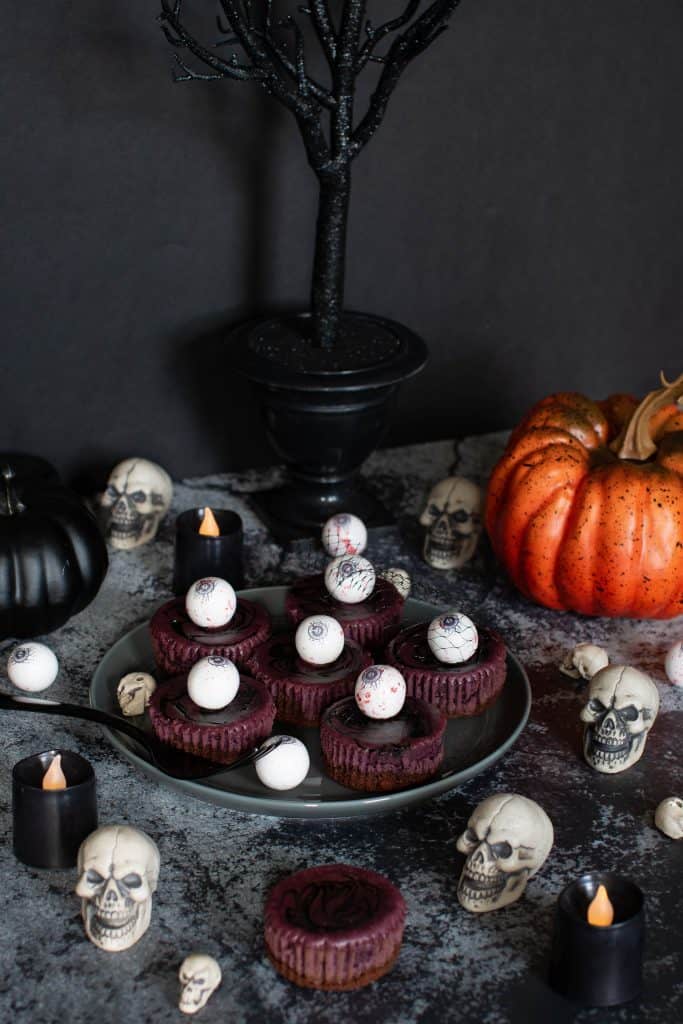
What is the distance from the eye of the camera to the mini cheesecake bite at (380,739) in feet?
3.96

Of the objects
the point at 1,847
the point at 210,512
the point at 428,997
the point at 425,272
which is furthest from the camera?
the point at 425,272

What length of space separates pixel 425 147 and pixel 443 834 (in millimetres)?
1025

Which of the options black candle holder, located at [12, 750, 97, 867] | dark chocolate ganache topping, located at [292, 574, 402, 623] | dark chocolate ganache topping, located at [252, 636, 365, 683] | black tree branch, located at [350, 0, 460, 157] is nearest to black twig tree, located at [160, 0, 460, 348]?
black tree branch, located at [350, 0, 460, 157]

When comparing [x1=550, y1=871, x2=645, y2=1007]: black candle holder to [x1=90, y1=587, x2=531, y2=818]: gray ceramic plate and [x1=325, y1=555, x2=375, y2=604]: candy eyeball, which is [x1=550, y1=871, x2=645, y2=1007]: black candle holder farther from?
[x1=325, y1=555, x2=375, y2=604]: candy eyeball

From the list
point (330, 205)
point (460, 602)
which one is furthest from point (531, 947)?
point (330, 205)

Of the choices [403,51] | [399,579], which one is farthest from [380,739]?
[403,51]

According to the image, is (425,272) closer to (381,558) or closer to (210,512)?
(381,558)

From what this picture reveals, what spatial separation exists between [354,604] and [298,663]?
121 mm

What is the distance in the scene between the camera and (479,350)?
6.72 ft

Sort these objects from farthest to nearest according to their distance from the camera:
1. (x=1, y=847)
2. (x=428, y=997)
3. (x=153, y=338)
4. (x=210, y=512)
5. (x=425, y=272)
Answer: (x=425, y=272) → (x=153, y=338) → (x=210, y=512) → (x=1, y=847) → (x=428, y=997)

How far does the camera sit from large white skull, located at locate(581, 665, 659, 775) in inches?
50.0

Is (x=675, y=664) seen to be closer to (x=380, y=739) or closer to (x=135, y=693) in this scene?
(x=380, y=739)

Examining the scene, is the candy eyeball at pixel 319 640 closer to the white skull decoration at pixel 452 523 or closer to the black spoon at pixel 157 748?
the black spoon at pixel 157 748

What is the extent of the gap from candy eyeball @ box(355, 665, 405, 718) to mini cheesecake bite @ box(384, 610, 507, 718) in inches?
3.6
